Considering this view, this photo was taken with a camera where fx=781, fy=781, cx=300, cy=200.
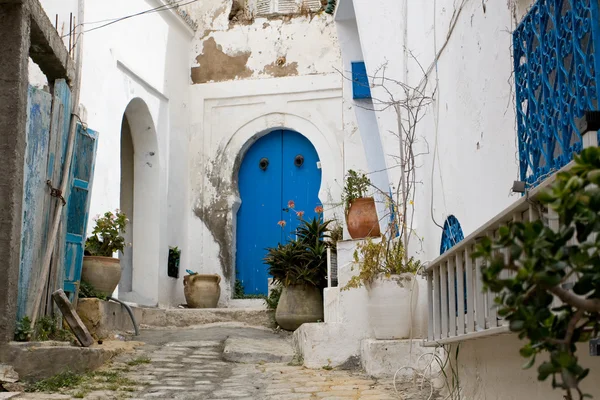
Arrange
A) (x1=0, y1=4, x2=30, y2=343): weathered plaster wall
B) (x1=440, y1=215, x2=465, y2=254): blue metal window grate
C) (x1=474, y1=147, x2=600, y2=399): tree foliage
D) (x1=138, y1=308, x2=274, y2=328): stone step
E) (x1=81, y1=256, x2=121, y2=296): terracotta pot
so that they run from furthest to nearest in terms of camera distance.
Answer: (x1=138, y1=308, x2=274, y2=328): stone step → (x1=81, y1=256, x2=121, y2=296): terracotta pot → (x1=440, y1=215, x2=465, y2=254): blue metal window grate → (x1=0, y1=4, x2=30, y2=343): weathered plaster wall → (x1=474, y1=147, x2=600, y2=399): tree foliage

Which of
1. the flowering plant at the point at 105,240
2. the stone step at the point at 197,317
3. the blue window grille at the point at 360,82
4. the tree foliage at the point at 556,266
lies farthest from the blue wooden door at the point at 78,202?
the tree foliage at the point at 556,266

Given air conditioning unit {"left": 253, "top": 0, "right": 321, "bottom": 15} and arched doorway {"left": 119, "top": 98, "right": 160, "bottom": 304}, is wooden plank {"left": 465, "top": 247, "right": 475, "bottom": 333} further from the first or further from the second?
air conditioning unit {"left": 253, "top": 0, "right": 321, "bottom": 15}

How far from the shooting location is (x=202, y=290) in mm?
11055

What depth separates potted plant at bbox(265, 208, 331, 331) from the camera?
342 inches

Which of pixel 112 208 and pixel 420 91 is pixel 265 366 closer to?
pixel 420 91

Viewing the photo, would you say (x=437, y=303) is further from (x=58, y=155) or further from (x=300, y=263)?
(x=300, y=263)

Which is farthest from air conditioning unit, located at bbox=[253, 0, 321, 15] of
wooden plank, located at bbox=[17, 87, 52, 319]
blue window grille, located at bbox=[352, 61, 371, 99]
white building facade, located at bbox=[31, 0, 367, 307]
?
wooden plank, located at bbox=[17, 87, 52, 319]

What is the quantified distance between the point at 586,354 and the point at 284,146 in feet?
32.1

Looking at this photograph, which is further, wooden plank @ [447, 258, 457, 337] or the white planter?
the white planter

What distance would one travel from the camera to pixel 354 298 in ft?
20.5

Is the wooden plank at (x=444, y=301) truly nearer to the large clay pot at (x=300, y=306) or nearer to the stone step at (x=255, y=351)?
the stone step at (x=255, y=351)

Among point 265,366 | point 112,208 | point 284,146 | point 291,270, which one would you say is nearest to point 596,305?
point 265,366

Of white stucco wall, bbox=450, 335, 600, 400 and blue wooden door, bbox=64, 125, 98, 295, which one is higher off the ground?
blue wooden door, bbox=64, 125, 98, 295

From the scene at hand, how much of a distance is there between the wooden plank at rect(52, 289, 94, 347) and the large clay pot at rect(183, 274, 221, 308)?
201 inches
